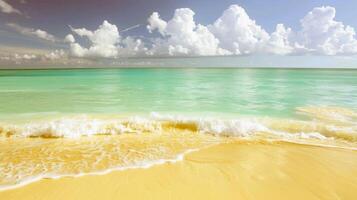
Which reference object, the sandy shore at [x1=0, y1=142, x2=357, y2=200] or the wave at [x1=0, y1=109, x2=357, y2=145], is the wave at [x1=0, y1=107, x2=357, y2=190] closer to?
the wave at [x1=0, y1=109, x2=357, y2=145]

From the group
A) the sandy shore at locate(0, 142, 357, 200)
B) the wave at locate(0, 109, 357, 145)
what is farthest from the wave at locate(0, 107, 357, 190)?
the sandy shore at locate(0, 142, 357, 200)

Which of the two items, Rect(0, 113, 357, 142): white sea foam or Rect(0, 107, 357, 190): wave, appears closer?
Rect(0, 107, 357, 190): wave

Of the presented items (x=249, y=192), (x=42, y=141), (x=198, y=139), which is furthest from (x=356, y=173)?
(x=42, y=141)

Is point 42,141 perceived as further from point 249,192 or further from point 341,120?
point 341,120

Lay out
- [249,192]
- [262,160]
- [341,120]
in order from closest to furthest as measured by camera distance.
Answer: [249,192], [262,160], [341,120]

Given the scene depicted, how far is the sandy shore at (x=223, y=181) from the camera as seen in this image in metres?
3.09

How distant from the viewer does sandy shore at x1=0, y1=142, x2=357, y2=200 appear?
3.09 m

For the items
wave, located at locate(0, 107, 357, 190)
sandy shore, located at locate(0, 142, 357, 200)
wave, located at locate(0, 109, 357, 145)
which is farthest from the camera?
wave, located at locate(0, 109, 357, 145)

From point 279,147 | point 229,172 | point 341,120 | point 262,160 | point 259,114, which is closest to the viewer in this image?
point 229,172

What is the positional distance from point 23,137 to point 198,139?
5519 mm

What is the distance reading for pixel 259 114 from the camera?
373 inches

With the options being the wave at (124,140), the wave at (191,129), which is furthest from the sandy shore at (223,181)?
the wave at (191,129)

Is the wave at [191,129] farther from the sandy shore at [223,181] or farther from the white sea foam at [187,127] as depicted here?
the sandy shore at [223,181]

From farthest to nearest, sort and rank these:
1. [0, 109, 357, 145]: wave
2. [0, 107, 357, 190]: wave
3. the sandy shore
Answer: [0, 109, 357, 145]: wave, [0, 107, 357, 190]: wave, the sandy shore
